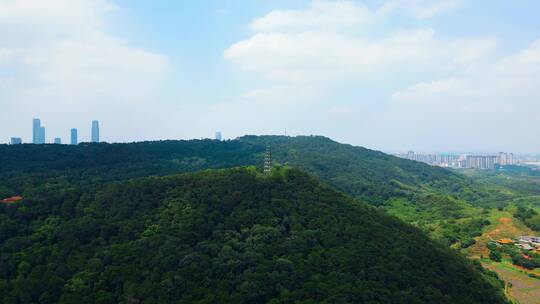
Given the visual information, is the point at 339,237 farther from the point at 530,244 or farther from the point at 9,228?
the point at 530,244

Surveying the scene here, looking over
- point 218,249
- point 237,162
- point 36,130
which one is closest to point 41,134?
point 36,130

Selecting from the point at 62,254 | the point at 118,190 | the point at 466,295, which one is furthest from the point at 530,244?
the point at 62,254

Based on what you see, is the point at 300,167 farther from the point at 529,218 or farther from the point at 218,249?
the point at 218,249

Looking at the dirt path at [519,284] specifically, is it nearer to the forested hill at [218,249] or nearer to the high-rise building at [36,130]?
the forested hill at [218,249]

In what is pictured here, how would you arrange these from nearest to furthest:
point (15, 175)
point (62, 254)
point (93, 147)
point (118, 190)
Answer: point (62, 254)
point (118, 190)
point (15, 175)
point (93, 147)

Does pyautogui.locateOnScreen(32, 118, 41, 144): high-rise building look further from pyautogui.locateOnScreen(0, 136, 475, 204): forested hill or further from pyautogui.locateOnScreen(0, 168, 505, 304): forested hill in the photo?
pyautogui.locateOnScreen(0, 168, 505, 304): forested hill

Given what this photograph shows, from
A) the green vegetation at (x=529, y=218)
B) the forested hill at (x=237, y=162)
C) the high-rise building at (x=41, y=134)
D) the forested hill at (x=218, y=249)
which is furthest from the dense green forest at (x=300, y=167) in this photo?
the high-rise building at (x=41, y=134)
